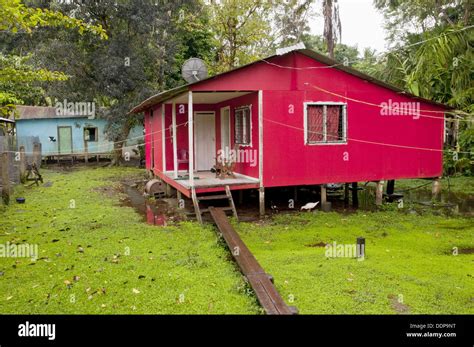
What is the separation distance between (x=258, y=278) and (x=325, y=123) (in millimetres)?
7516

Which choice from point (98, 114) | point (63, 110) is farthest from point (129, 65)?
point (63, 110)

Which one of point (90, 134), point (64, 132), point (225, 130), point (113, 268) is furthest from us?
point (90, 134)

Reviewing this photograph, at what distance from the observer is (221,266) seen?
6.88m

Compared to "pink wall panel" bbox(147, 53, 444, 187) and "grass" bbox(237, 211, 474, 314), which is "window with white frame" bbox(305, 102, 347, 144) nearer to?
"pink wall panel" bbox(147, 53, 444, 187)

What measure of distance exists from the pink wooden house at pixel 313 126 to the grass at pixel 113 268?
8.80ft

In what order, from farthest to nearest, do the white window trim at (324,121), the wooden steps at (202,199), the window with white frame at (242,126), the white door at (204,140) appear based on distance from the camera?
the white door at (204,140) < the window with white frame at (242,126) < the white window trim at (324,121) < the wooden steps at (202,199)

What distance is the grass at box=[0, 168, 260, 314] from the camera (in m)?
5.35

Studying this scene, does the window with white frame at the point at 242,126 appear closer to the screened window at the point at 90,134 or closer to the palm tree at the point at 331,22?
the palm tree at the point at 331,22

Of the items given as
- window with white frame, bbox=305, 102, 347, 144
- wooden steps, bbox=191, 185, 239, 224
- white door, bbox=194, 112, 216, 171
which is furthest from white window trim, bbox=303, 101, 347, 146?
white door, bbox=194, 112, 216, 171

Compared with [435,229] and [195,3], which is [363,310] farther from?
[195,3]

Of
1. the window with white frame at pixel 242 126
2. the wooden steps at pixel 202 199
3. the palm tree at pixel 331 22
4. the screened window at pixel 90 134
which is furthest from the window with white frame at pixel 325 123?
the screened window at pixel 90 134

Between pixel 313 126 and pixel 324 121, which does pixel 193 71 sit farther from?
pixel 324 121

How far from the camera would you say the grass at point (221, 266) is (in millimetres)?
5391

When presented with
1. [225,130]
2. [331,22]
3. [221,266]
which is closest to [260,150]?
[225,130]
